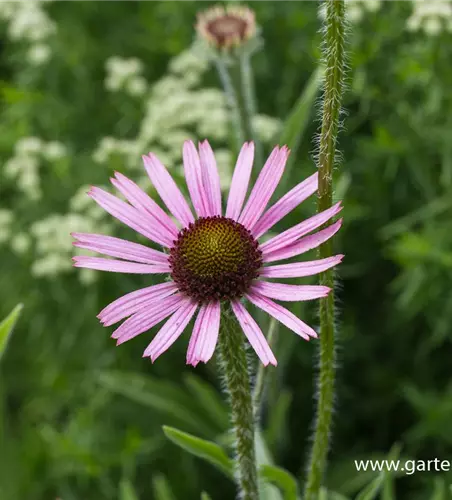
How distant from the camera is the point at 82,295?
2.25 metres

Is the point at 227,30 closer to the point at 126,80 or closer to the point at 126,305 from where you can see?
the point at 126,80

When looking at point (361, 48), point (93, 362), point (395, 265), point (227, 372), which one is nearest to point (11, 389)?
point (93, 362)

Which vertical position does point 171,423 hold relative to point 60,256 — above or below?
below

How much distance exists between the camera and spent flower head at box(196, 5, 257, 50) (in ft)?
6.21

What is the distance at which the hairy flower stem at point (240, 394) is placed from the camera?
990 mm

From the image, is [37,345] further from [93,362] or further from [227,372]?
[227,372]

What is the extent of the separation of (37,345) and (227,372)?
1.60 meters

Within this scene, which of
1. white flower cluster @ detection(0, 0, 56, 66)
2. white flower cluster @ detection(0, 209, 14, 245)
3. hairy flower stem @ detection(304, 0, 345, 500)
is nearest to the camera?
hairy flower stem @ detection(304, 0, 345, 500)

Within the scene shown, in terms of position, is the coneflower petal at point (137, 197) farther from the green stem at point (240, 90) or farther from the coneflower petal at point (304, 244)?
the green stem at point (240, 90)

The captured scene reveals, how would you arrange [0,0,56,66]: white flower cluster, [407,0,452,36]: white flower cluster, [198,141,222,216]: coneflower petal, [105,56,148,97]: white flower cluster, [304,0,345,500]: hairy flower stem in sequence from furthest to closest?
[0,0,56,66]: white flower cluster, [105,56,148,97]: white flower cluster, [407,0,452,36]: white flower cluster, [198,141,222,216]: coneflower petal, [304,0,345,500]: hairy flower stem

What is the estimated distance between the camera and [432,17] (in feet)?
6.59

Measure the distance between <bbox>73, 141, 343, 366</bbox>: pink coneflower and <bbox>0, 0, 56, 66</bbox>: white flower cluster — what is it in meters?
1.62

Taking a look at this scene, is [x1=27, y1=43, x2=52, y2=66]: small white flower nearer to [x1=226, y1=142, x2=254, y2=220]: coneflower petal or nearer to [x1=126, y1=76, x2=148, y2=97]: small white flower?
[x1=126, y1=76, x2=148, y2=97]: small white flower

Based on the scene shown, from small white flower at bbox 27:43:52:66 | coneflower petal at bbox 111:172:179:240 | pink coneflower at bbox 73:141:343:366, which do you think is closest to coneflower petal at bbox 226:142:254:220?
pink coneflower at bbox 73:141:343:366
